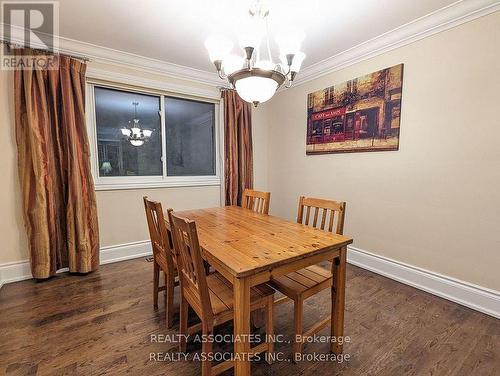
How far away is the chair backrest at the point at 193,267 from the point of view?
1163 mm

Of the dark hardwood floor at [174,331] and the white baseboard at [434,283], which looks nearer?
the dark hardwood floor at [174,331]

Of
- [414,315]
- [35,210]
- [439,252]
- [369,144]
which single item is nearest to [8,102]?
A: [35,210]

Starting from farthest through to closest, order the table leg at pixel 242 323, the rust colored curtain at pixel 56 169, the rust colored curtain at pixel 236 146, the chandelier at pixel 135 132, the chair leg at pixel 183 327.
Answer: the rust colored curtain at pixel 236 146, the chandelier at pixel 135 132, the rust colored curtain at pixel 56 169, the chair leg at pixel 183 327, the table leg at pixel 242 323

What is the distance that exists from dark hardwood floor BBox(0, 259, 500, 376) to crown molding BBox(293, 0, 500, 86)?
7.71ft

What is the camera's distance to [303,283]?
1.51m

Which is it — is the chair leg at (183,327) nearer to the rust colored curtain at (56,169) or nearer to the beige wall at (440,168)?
the rust colored curtain at (56,169)

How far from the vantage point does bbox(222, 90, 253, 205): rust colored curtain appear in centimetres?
350

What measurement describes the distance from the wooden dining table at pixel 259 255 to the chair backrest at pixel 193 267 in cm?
10

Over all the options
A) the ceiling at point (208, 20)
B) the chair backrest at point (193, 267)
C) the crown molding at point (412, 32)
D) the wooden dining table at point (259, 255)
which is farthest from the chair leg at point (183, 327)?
the crown molding at point (412, 32)

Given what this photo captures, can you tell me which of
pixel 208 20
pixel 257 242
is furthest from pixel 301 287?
pixel 208 20

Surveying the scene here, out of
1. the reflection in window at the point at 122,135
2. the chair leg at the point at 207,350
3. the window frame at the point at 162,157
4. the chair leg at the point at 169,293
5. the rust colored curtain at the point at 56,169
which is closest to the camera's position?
the chair leg at the point at 207,350

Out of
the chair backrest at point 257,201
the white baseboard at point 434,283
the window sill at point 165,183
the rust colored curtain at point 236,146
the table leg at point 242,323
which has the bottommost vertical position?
the white baseboard at point 434,283

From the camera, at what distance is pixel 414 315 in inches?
75.2

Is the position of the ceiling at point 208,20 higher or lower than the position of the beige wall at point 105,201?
higher
